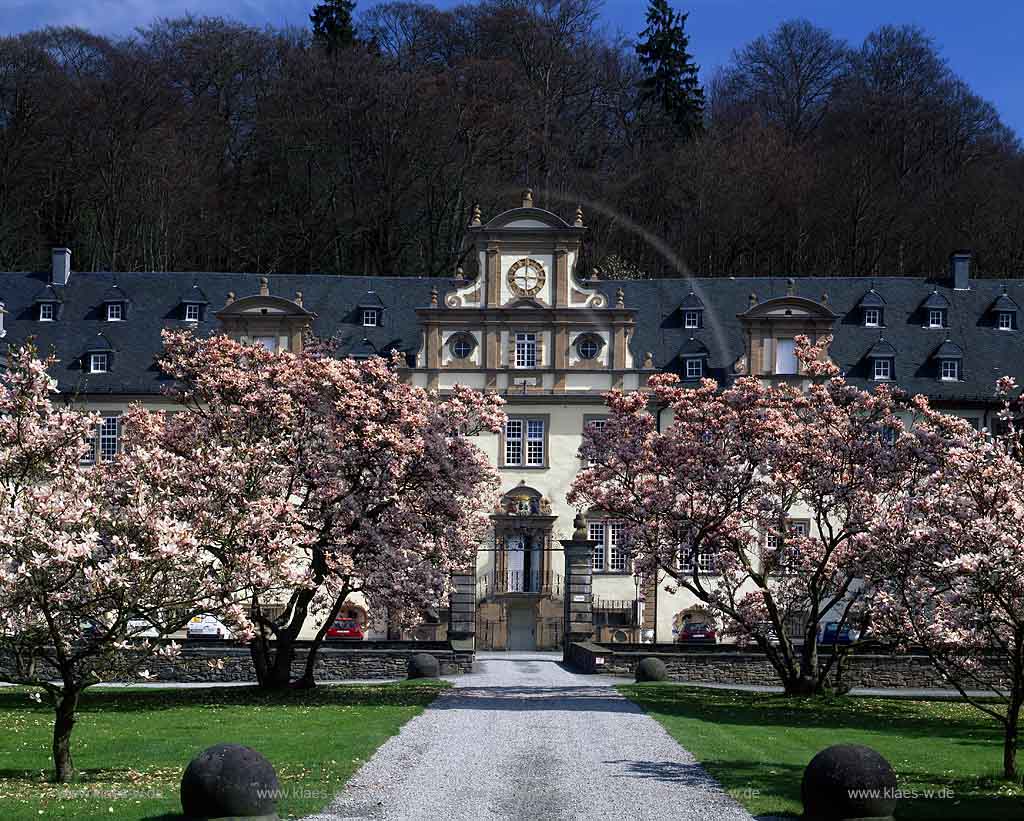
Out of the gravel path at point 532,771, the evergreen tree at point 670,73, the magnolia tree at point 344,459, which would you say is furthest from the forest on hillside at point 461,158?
the gravel path at point 532,771

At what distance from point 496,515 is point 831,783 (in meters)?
39.9

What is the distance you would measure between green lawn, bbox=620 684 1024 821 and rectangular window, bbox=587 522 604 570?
743 inches

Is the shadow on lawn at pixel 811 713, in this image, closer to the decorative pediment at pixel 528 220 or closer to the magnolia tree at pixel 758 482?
the magnolia tree at pixel 758 482

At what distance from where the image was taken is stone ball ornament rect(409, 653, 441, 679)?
3934 cm

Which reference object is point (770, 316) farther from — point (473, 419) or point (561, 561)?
point (473, 419)

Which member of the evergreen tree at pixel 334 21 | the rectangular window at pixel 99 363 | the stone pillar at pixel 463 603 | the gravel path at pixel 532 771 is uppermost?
the evergreen tree at pixel 334 21

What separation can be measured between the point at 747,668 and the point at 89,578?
977 inches

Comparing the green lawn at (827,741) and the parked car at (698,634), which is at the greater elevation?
the parked car at (698,634)

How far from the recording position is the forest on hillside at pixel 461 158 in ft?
243

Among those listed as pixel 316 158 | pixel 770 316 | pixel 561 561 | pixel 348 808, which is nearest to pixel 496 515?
pixel 561 561

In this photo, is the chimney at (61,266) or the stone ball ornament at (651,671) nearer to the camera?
the stone ball ornament at (651,671)

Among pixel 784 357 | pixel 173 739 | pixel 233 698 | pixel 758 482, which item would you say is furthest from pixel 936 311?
pixel 173 739

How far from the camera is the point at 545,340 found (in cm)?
5781

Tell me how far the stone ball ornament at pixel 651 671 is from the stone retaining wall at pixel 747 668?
2.45 feet
